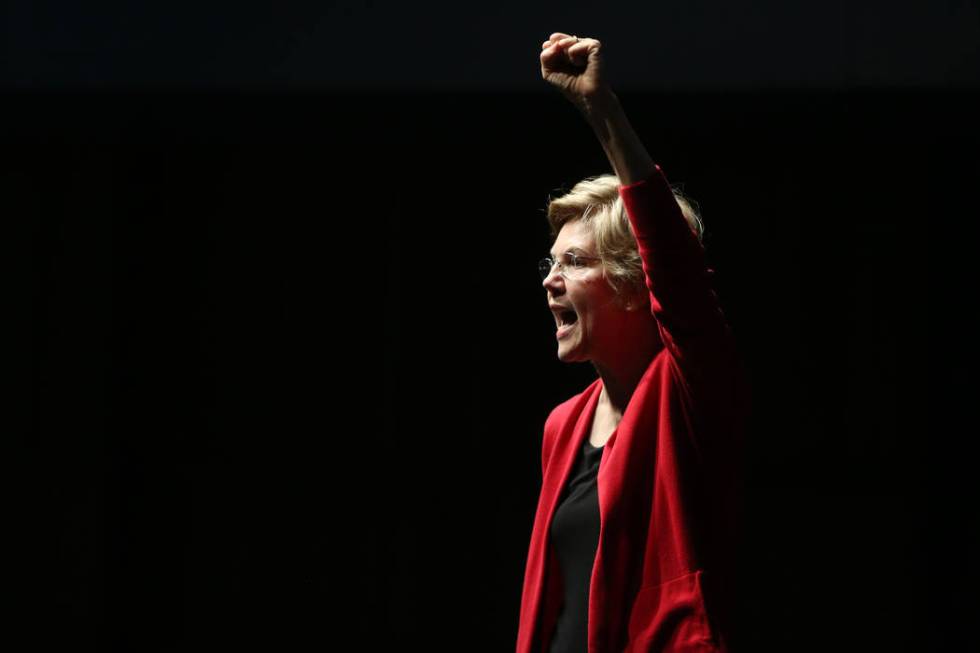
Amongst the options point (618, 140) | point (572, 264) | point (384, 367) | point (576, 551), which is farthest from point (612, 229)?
point (384, 367)

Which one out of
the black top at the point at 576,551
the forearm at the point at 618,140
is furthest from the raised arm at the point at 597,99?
the black top at the point at 576,551

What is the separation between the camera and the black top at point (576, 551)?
123cm

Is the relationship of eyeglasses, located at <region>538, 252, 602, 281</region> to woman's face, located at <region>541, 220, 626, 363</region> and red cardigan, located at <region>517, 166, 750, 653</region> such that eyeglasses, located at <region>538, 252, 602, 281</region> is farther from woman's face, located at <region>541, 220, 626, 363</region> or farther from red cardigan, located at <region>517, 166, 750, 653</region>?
red cardigan, located at <region>517, 166, 750, 653</region>

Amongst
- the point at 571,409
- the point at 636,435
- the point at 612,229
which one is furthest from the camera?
the point at 571,409

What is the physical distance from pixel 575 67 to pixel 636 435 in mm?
412

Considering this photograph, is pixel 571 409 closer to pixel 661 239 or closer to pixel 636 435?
pixel 636 435

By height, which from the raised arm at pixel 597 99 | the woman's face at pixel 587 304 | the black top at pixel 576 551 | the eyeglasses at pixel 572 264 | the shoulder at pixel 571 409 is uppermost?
the raised arm at pixel 597 99

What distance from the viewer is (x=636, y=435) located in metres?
1.19

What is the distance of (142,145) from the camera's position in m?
2.65

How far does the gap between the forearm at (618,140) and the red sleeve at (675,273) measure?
1 centimetres

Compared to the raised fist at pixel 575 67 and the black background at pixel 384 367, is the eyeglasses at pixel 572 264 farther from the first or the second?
the black background at pixel 384 367

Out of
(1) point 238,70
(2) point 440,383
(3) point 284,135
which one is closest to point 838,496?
(2) point 440,383

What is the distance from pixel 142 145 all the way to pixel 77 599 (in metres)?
1.18

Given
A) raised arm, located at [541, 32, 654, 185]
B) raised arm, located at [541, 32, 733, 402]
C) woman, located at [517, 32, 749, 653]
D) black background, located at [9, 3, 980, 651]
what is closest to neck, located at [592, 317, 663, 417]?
woman, located at [517, 32, 749, 653]
